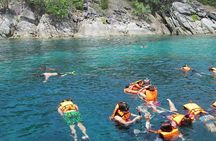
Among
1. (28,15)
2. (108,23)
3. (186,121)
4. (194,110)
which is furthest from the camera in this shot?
(108,23)

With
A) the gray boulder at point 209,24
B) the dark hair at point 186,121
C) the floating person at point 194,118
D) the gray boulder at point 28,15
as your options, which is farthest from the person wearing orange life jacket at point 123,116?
the gray boulder at point 209,24

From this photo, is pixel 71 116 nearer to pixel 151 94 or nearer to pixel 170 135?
pixel 170 135

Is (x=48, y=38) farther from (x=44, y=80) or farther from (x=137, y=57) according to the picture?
(x=44, y=80)

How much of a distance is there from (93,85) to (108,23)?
52685mm

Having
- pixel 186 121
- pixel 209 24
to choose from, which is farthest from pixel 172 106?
pixel 209 24

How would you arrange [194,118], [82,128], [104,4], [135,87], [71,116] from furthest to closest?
1. [104,4]
2. [135,87]
3. [194,118]
4. [71,116]
5. [82,128]

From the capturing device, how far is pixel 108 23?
82250 millimetres

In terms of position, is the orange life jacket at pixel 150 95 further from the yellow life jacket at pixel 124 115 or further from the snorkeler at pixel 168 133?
the snorkeler at pixel 168 133

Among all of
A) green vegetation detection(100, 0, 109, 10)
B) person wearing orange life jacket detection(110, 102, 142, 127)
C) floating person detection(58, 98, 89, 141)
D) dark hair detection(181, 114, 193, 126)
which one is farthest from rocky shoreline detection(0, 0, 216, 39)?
dark hair detection(181, 114, 193, 126)

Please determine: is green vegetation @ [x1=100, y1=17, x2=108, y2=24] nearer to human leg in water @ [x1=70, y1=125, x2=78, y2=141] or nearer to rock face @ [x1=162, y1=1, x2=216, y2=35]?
rock face @ [x1=162, y1=1, x2=216, y2=35]

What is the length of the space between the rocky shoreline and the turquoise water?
20828 millimetres

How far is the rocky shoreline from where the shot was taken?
77.6 metres

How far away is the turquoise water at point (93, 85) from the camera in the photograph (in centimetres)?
2033

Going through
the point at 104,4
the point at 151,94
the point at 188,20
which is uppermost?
the point at 104,4
